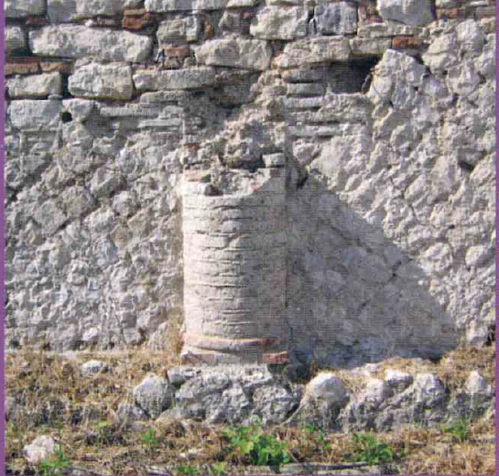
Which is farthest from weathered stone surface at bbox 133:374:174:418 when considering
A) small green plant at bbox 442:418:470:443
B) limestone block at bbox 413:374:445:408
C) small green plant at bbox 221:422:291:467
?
small green plant at bbox 442:418:470:443

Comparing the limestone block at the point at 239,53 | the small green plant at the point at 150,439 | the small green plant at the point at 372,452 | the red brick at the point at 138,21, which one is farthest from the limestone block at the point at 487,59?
the small green plant at the point at 150,439

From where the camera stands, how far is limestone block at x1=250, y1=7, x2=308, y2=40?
6.07 meters

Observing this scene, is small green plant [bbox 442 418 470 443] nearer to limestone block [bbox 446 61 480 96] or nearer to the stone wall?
the stone wall

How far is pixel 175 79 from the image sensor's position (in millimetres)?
6164

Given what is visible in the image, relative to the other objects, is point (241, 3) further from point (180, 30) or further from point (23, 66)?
point (23, 66)

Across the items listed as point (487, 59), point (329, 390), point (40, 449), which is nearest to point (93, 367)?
point (40, 449)

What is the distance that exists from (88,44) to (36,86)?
1.37 feet

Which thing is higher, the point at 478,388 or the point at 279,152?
the point at 279,152

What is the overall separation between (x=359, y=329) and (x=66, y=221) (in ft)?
6.43

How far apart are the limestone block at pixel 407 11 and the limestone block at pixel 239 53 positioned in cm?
73

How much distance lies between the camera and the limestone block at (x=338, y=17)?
604 centimetres

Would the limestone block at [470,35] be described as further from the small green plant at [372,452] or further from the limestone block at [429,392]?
the small green plant at [372,452]

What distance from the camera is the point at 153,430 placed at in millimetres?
5723

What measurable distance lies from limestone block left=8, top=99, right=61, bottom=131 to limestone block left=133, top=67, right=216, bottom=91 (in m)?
0.56
